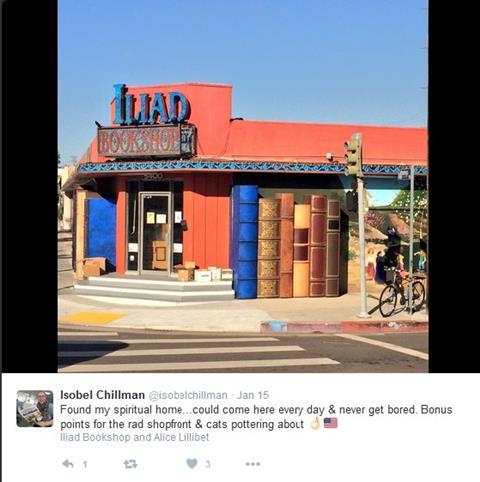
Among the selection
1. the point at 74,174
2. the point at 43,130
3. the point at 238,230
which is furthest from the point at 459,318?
the point at 74,174

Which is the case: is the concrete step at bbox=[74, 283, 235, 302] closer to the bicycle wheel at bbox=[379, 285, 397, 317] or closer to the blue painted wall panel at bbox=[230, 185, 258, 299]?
the blue painted wall panel at bbox=[230, 185, 258, 299]

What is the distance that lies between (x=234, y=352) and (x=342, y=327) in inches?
134

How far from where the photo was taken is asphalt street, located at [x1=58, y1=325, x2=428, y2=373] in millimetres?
6801

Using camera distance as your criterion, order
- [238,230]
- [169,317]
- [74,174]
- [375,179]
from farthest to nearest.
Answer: [74,174] → [375,179] → [238,230] → [169,317]

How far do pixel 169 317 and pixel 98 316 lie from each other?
1520mm

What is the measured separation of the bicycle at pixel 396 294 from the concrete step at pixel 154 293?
12.4ft

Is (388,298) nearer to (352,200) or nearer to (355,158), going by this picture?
(352,200)

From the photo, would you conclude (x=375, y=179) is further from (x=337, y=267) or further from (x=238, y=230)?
(x=238, y=230)

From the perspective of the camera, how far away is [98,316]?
39.3ft

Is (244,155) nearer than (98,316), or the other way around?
(98,316)

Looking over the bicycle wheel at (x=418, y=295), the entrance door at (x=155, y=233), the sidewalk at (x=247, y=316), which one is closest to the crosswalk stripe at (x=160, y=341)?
the sidewalk at (x=247, y=316)

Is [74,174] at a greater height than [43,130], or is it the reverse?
[74,174]
